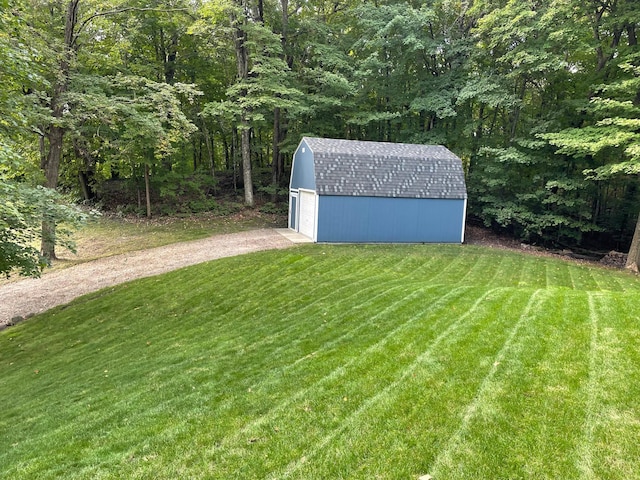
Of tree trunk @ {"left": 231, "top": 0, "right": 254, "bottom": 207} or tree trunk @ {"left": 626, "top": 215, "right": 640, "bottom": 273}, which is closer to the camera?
tree trunk @ {"left": 626, "top": 215, "right": 640, "bottom": 273}

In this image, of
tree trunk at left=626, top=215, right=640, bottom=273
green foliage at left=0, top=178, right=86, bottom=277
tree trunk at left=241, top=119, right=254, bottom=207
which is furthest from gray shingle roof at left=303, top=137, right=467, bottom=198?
green foliage at left=0, top=178, right=86, bottom=277

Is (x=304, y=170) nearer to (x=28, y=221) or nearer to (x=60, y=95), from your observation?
(x=60, y=95)

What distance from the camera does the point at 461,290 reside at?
8000 millimetres

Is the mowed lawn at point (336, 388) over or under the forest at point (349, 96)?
under

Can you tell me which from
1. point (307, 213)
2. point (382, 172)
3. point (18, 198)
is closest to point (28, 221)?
point (18, 198)

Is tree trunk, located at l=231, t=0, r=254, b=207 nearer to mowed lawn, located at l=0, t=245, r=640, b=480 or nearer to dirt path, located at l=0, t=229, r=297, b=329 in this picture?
dirt path, located at l=0, t=229, r=297, b=329

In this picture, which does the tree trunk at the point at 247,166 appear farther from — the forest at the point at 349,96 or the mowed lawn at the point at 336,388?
the mowed lawn at the point at 336,388

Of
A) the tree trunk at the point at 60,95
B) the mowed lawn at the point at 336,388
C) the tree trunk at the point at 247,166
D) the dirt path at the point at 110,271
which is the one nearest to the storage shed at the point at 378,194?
the dirt path at the point at 110,271

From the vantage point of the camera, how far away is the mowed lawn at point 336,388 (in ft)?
9.78

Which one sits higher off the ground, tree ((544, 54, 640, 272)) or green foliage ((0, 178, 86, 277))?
tree ((544, 54, 640, 272))

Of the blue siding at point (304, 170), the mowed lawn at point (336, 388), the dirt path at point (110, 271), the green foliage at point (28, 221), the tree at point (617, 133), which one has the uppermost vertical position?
the tree at point (617, 133)

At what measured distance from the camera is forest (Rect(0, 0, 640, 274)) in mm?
13391

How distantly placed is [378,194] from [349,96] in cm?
1066

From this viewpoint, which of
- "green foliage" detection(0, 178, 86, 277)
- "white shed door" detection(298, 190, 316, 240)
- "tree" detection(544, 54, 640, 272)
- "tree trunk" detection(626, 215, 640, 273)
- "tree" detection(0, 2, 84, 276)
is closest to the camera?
"tree" detection(0, 2, 84, 276)
